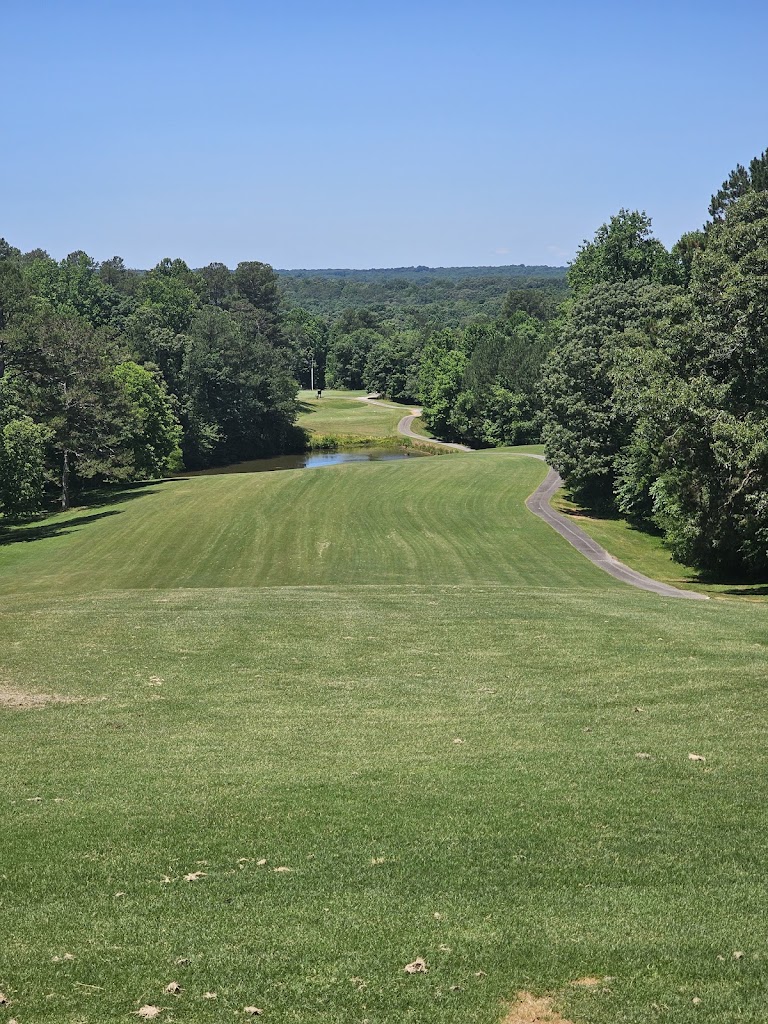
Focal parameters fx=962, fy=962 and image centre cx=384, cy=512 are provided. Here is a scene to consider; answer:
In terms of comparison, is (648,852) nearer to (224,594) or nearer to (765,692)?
(765,692)

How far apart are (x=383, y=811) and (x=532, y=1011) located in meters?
4.50

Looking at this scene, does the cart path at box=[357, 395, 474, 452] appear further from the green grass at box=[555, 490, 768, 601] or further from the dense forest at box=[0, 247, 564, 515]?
the green grass at box=[555, 490, 768, 601]

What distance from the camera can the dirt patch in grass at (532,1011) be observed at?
25.0ft

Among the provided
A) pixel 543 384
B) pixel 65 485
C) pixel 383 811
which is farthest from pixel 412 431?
pixel 383 811

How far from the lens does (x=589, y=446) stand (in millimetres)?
56250

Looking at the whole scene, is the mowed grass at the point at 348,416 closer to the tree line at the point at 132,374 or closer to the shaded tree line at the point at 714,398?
the tree line at the point at 132,374

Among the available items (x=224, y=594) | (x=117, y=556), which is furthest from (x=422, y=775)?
(x=117, y=556)

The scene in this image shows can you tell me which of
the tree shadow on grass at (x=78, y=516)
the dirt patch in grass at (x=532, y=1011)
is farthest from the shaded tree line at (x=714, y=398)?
the tree shadow on grass at (x=78, y=516)

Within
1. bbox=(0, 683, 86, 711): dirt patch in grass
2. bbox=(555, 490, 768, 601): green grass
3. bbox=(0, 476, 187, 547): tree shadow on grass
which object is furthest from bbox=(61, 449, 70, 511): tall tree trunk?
bbox=(0, 683, 86, 711): dirt patch in grass

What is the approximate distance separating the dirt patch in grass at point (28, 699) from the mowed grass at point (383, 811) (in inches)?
11.7

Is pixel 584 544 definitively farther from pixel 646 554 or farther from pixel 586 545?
pixel 646 554

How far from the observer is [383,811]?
1208 cm

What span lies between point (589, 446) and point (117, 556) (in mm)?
27507

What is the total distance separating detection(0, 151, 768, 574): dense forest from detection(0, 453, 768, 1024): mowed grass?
963 centimetres
